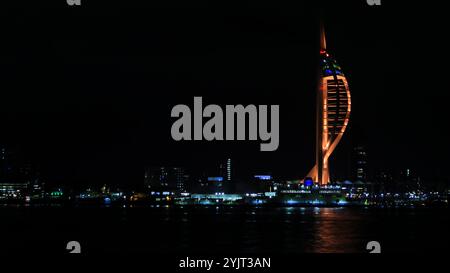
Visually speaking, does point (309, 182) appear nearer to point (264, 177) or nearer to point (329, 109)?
point (329, 109)

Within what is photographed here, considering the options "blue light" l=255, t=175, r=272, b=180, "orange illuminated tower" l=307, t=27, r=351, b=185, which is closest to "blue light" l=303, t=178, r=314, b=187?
"orange illuminated tower" l=307, t=27, r=351, b=185

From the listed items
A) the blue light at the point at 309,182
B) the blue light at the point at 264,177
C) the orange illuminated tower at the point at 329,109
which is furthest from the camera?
the blue light at the point at 264,177

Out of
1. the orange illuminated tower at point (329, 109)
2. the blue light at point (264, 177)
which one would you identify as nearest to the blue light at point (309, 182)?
the orange illuminated tower at point (329, 109)

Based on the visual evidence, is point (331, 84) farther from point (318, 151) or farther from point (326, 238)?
point (326, 238)

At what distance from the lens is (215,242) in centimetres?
4372

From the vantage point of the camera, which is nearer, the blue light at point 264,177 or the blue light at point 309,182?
the blue light at point 309,182

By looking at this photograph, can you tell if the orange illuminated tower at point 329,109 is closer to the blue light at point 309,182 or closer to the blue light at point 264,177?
the blue light at point 309,182

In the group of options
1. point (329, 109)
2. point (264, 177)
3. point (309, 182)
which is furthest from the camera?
point (264, 177)

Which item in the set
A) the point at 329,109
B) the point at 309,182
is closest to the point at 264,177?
the point at 309,182

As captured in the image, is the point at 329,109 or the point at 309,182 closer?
the point at 329,109

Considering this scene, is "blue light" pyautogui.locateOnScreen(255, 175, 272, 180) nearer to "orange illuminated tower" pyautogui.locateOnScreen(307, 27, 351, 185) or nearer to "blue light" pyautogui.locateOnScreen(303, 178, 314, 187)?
"blue light" pyautogui.locateOnScreen(303, 178, 314, 187)

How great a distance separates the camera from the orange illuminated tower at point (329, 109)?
136m

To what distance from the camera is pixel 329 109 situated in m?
139
